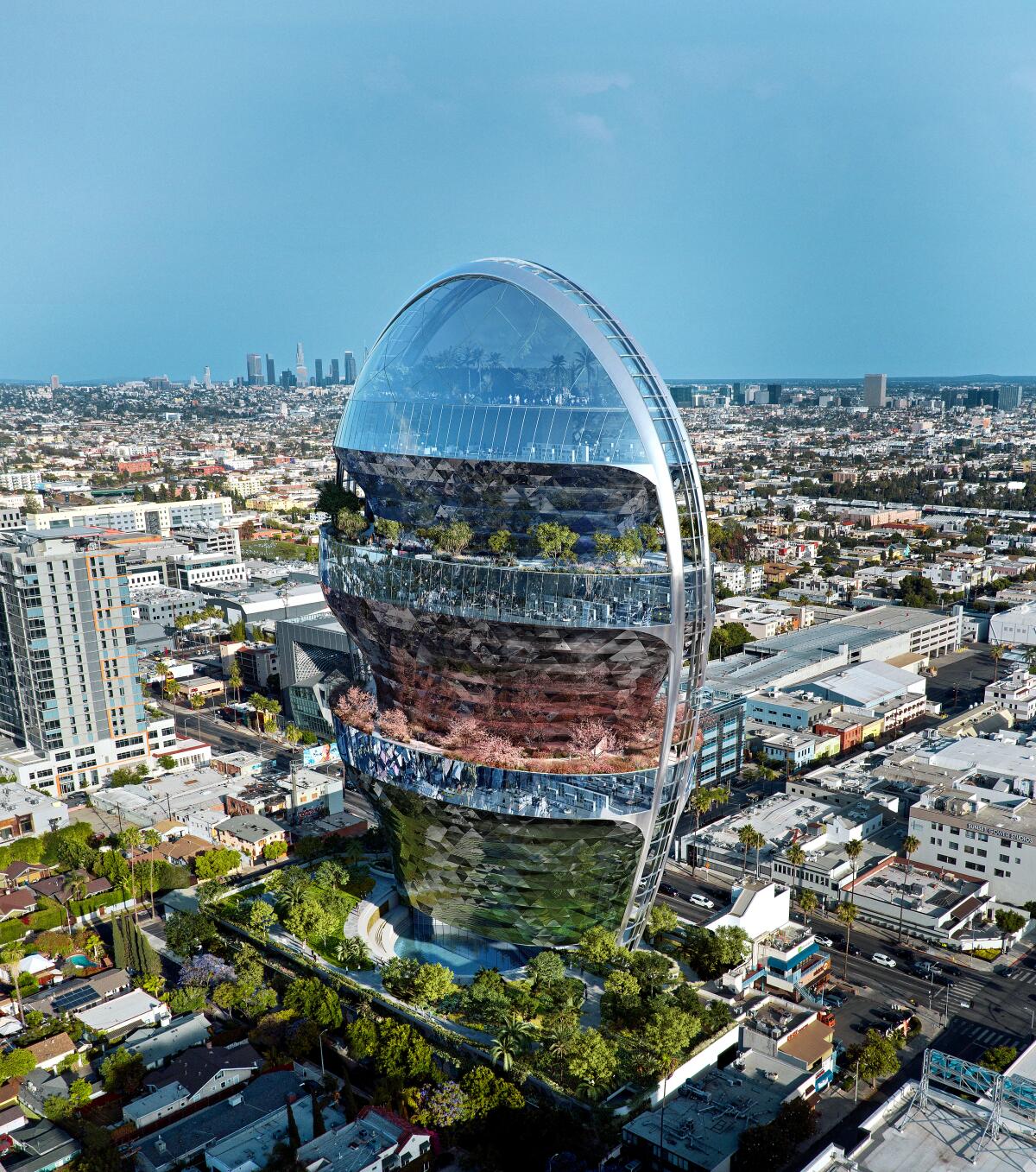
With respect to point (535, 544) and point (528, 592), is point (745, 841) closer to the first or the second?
point (535, 544)

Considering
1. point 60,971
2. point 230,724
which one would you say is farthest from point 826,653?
point 60,971

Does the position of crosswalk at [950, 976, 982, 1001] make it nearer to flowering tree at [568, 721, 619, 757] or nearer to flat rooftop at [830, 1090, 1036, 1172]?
flat rooftop at [830, 1090, 1036, 1172]

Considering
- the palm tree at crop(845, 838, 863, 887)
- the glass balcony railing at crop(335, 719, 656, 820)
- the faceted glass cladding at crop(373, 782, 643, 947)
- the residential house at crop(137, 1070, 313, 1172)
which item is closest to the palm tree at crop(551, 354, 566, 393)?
the glass balcony railing at crop(335, 719, 656, 820)

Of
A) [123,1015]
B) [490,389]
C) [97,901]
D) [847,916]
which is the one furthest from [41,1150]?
[847,916]

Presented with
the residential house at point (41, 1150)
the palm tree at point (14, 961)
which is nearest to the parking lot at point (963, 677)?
the palm tree at point (14, 961)

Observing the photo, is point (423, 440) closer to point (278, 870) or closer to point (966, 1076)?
point (278, 870)
